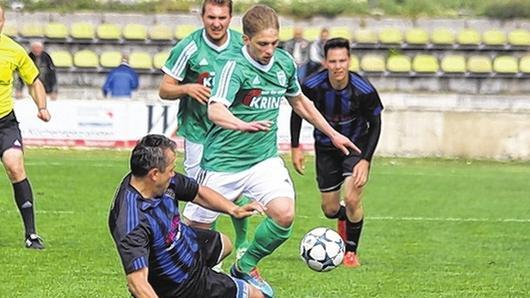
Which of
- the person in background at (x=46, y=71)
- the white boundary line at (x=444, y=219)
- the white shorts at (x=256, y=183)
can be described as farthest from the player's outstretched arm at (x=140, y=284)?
the person in background at (x=46, y=71)

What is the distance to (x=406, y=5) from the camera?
3622 centimetres

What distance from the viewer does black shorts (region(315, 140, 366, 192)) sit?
9609 millimetres

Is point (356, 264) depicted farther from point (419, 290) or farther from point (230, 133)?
point (230, 133)

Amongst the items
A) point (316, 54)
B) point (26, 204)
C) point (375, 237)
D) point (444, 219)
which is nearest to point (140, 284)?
point (26, 204)

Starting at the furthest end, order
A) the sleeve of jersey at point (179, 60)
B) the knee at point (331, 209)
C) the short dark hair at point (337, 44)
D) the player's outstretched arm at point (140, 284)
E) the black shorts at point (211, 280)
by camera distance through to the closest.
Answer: the knee at point (331, 209) → the short dark hair at point (337, 44) → the sleeve of jersey at point (179, 60) → the black shorts at point (211, 280) → the player's outstretched arm at point (140, 284)

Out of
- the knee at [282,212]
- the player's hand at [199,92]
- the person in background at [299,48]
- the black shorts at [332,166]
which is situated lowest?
the person in background at [299,48]

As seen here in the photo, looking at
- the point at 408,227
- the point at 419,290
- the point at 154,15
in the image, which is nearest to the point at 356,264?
the point at 419,290

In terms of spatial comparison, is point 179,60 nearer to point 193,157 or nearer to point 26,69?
point 193,157

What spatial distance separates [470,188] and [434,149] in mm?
4118

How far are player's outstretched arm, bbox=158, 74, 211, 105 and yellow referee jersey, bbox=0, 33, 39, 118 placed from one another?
1.96 meters

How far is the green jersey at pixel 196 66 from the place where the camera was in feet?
27.6

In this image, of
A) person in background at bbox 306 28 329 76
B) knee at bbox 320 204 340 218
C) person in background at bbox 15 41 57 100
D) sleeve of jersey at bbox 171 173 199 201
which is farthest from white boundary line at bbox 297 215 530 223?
person in background at bbox 15 41 57 100

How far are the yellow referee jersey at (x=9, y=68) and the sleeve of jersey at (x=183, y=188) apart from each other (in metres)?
3.99

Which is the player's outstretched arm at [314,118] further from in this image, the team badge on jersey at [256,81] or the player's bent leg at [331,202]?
the player's bent leg at [331,202]
